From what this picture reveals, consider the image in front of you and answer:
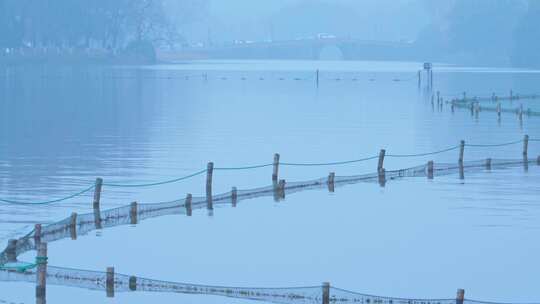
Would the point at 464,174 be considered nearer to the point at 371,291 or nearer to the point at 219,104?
the point at 371,291

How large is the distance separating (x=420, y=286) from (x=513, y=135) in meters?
48.4

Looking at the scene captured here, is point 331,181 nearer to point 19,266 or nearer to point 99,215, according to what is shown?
point 99,215

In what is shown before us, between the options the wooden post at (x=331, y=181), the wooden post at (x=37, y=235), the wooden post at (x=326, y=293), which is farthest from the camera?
the wooden post at (x=331, y=181)

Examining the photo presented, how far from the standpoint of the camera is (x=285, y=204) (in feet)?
149

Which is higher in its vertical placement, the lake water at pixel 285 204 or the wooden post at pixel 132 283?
the lake water at pixel 285 204

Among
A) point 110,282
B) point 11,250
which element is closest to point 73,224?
point 11,250

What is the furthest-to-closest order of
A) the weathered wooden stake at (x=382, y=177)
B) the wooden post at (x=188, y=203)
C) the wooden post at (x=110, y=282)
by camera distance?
the weathered wooden stake at (x=382, y=177)
the wooden post at (x=188, y=203)
the wooden post at (x=110, y=282)

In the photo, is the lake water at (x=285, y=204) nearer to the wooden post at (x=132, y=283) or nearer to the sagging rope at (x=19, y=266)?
the wooden post at (x=132, y=283)

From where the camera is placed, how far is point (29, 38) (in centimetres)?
19562

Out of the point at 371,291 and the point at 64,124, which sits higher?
the point at 64,124

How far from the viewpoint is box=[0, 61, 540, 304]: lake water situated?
33.5m

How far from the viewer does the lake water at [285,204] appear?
33.5 metres

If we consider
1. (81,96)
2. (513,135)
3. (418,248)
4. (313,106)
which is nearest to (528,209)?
(418,248)

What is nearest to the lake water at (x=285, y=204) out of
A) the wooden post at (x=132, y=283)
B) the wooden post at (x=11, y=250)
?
the wooden post at (x=132, y=283)
